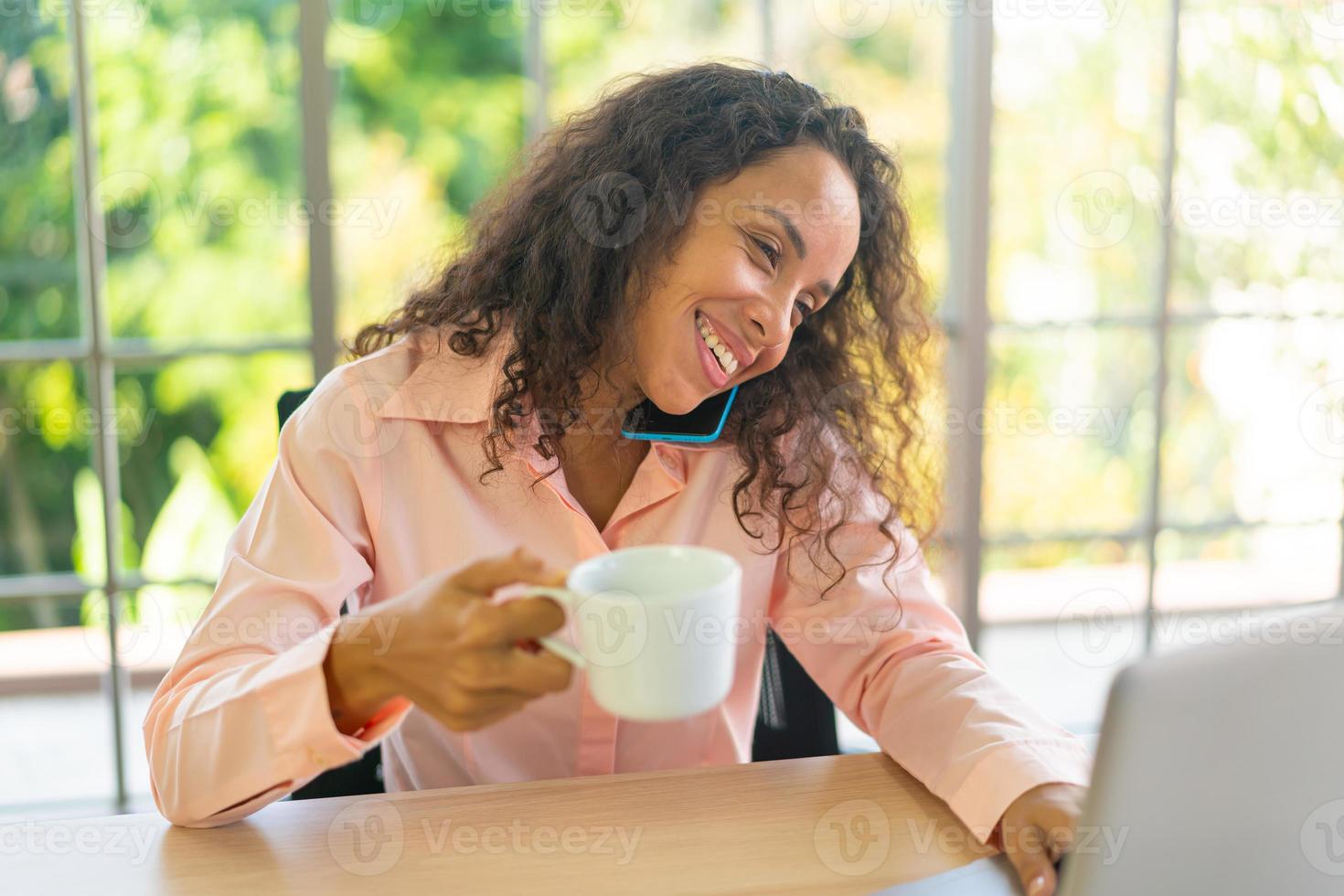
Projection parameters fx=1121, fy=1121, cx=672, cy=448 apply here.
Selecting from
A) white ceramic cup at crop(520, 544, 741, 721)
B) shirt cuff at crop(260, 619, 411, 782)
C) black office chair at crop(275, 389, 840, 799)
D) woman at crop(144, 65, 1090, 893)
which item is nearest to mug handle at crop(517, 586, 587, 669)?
white ceramic cup at crop(520, 544, 741, 721)

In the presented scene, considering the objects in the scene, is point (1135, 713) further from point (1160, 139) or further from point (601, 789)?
point (1160, 139)

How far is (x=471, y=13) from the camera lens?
434 cm

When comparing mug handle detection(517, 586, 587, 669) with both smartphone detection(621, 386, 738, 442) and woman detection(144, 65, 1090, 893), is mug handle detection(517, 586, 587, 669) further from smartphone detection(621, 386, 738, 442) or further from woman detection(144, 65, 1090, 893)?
smartphone detection(621, 386, 738, 442)

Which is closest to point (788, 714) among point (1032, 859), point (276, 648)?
point (1032, 859)

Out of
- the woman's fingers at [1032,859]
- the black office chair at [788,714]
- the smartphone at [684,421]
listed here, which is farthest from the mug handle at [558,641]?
the black office chair at [788,714]

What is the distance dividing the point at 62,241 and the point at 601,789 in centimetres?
189

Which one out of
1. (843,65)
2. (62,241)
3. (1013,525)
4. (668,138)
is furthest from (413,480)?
(843,65)

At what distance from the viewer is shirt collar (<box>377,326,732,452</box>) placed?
4.07ft

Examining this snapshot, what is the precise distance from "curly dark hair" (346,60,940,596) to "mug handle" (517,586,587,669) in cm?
46

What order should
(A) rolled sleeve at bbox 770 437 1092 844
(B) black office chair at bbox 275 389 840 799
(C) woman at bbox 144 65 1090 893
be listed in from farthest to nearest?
(B) black office chair at bbox 275 389 840 799 → (C) woman at bbox 144 65 1090 893 → (A) rolled sleeve at bbox 770 437 1092 844

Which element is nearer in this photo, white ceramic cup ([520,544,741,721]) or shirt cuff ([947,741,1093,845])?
white ceramic cup ([520,544,741,721])

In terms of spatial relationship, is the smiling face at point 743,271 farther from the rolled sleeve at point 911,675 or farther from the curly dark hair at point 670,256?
the rolled sleeve at point 911,675

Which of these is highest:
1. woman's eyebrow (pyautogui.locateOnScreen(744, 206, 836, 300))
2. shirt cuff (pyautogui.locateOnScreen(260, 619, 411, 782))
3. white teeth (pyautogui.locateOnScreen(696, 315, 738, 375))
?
woman's eyebrow (pyautogui.locateOnScreen(744, 206, 836, 300))

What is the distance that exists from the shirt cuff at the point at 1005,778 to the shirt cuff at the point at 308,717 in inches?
19.6
